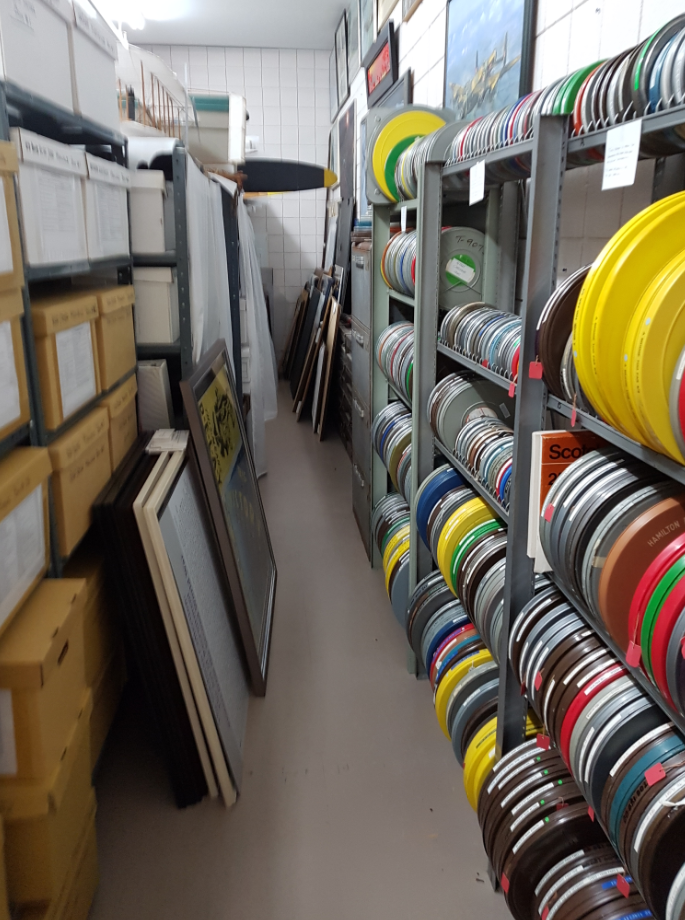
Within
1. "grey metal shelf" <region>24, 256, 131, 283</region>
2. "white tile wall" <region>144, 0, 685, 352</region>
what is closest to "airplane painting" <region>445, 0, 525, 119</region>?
"white tile wall" <region>144, 0, 685, 352</region>

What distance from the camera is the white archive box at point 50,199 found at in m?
1.44

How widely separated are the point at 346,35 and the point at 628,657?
18.7 feet

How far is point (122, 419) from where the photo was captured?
217cm

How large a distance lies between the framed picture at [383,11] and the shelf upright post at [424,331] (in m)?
2.31

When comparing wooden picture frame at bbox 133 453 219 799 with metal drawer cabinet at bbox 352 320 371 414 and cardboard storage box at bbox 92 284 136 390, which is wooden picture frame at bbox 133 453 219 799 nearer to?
cardboard storage box at bbox 92 284 136 390

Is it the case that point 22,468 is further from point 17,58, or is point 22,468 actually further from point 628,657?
point 628,657

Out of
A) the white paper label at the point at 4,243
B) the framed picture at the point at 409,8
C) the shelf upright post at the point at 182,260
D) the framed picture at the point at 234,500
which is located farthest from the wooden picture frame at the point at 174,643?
the framed picture at the point at 409,8

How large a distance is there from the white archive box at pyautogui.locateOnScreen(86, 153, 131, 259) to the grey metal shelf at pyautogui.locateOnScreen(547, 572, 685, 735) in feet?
5.08

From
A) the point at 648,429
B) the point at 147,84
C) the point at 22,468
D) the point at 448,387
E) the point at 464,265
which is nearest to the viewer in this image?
the point at 648,429

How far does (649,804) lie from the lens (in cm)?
95

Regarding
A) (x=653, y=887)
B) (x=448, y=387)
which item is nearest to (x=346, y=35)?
(x=448, y=387)

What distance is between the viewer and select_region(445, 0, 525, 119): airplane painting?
213 cm

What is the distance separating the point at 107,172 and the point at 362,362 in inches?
64.0

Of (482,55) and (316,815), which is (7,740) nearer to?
(316,815)
